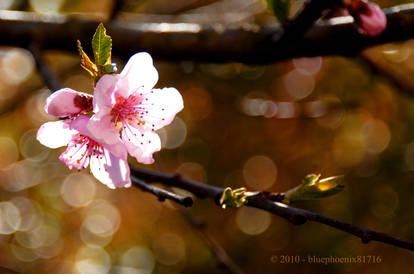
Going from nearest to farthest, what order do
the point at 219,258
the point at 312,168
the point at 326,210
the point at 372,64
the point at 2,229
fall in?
the point at 219,258, the point at 372,64, the point at 326,210, the point at 312,168, the point at 2,229

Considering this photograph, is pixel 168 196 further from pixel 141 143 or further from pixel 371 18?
pixel 371 18

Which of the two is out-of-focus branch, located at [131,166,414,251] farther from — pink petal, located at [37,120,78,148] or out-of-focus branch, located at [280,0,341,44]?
out-of-focus branch, located at [280,0,341,44]

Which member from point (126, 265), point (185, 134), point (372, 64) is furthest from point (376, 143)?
point (126, 265)

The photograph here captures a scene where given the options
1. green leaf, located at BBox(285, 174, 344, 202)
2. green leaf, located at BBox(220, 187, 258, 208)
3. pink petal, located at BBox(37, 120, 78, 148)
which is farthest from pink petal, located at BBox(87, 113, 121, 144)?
green leaf, located at BBox(285, 174, 344, 202)

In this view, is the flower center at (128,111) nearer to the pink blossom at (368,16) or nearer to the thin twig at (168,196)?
the thin twig at (168,196)

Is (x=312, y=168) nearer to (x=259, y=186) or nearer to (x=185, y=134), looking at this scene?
(x=259, y=186)

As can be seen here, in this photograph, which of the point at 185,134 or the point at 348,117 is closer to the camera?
the point at 348,117

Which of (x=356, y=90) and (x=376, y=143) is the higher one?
(x=356, y=90)

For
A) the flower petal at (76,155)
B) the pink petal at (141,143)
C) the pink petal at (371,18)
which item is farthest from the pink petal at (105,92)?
the pink petal at (371,18)
